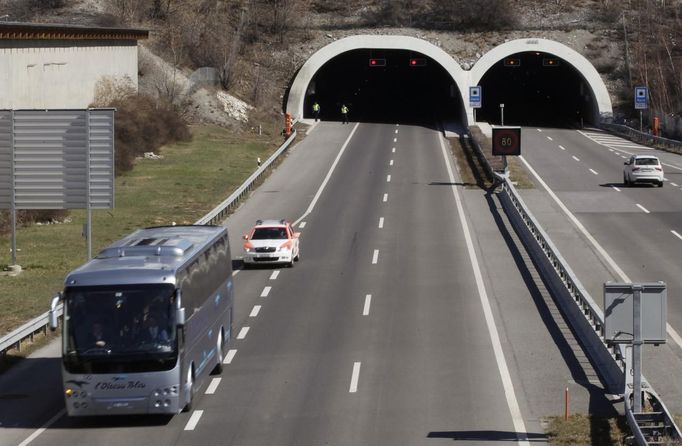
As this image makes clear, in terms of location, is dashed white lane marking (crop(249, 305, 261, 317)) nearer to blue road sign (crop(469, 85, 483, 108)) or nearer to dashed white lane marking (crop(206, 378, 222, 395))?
dashed white lane marking (crop(206, 378, 222, 395))

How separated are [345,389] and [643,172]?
125 feet

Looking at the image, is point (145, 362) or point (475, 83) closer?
point (145, 362)

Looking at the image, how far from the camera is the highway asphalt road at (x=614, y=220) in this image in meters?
30.4

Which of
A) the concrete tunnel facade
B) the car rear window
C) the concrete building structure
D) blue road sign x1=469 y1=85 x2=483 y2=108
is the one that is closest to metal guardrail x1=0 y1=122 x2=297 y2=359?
the concrete tunnel facade

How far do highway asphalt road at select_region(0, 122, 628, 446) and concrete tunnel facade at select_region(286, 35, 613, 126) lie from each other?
38.1 m

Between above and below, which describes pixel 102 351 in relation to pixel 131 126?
below

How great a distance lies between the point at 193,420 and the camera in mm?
22125

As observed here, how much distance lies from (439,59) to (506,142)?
30.7m

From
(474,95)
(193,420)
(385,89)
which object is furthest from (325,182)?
(385,89)

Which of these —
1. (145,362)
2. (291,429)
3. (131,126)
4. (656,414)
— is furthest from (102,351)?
(131,126)

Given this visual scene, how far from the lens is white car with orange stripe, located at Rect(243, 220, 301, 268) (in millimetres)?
39625

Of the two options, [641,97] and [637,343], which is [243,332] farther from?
[641,97]

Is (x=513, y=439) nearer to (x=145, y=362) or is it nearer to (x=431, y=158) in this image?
(x=145, y=362)

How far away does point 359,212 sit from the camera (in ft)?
171
